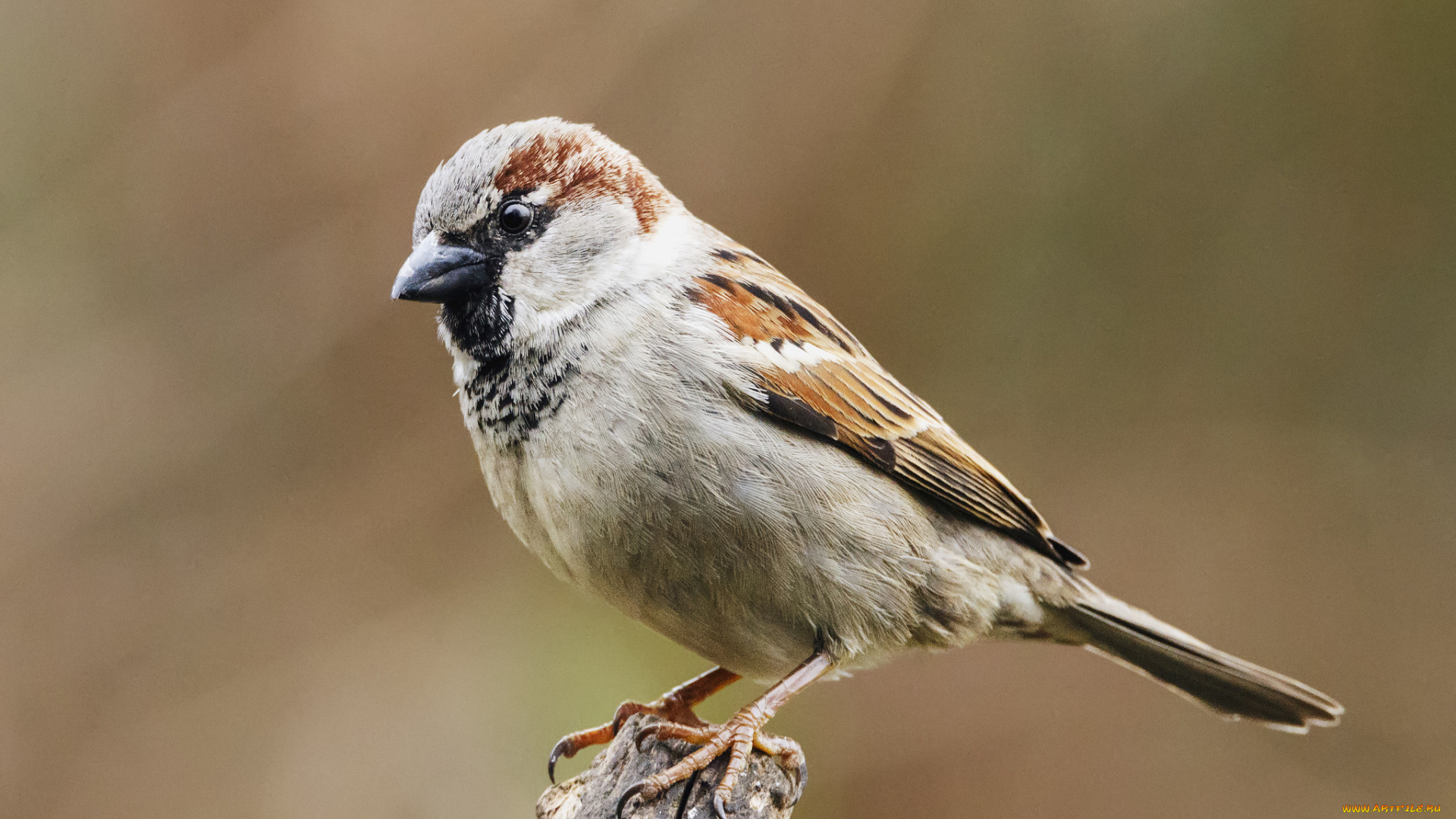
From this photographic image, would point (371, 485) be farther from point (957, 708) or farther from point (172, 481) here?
point (957, 708)

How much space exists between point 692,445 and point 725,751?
1.79 ft

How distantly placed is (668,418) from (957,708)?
223 cm

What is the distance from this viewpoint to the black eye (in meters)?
2.40

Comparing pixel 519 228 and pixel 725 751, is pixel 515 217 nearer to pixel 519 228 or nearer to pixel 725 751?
pixel 519 228

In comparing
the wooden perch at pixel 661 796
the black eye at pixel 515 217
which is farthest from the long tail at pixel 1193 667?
the black eye at pixel 515 217

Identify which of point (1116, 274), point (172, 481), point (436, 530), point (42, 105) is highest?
point (42, 105)

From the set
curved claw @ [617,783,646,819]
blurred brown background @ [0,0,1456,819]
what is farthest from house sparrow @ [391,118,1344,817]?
blurred brown background @ [0,0,1456,819]

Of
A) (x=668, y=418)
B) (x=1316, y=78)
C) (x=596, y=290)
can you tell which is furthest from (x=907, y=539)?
Result: (x=1316, y=78)

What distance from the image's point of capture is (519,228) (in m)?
2.42

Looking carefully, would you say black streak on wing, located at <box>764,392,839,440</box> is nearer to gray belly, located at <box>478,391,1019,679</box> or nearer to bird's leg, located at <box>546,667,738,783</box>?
gray belly, located at <box>478,391,1019,679</box>

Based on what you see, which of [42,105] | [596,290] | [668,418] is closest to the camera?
[668,418]

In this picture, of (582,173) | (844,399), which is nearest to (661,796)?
(844,399)

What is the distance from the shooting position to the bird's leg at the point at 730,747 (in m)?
2.12

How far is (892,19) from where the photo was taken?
4258mm
